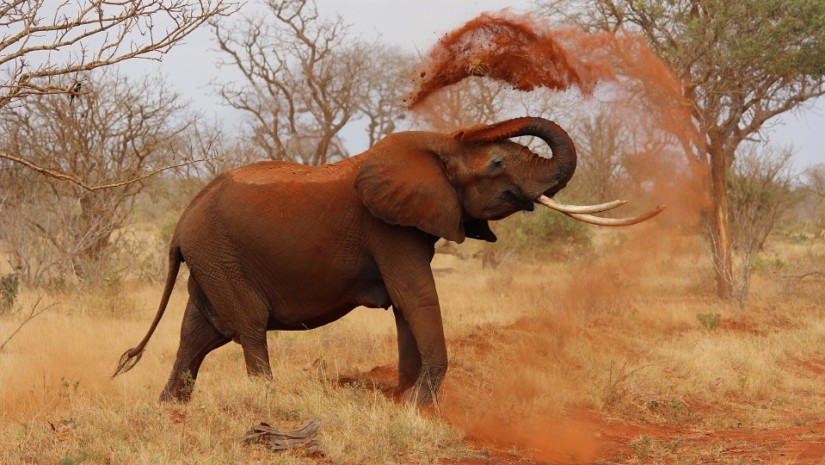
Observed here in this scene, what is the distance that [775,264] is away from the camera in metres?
20.1

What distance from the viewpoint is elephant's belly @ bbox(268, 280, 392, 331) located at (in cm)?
825

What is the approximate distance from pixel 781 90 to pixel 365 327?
10145 mm

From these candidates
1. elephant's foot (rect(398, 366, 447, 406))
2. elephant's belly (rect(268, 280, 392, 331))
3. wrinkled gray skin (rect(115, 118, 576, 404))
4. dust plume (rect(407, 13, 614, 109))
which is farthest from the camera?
dust plume (rect(407, 13, 614, 109))

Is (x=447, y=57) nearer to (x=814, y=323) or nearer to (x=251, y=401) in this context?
(x=251, y=401)

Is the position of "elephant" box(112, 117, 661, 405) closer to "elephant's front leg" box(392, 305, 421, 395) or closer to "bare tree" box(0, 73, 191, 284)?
"elephant's front leg" box(392, 305, 421, 395)

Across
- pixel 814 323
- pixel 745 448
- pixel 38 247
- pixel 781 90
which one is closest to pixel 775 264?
pixel 781 90

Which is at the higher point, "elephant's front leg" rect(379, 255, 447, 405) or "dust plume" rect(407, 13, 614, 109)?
"dust plume" rect(407, 13, 614, 109)

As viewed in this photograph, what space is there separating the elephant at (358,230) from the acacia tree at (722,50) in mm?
7722

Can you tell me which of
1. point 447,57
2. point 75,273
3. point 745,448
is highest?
point 447,57

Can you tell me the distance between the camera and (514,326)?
12.2 meters

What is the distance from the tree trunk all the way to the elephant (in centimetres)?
832

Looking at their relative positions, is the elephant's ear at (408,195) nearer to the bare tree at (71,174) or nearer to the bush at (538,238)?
the bare tree at (71,174)

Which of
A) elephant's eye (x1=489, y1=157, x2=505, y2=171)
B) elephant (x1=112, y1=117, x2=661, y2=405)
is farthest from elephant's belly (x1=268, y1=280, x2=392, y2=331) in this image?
elephant's eye (x1=489, y1=157, x2=505, y2=171)

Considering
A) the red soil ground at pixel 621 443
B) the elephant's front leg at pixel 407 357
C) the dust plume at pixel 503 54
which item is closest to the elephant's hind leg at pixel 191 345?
the red soil ground at pixel 621 443
